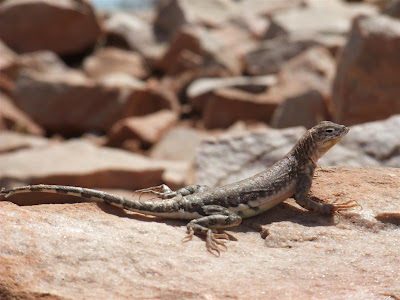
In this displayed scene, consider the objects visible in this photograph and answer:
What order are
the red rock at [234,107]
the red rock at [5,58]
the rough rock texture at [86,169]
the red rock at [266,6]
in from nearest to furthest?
1. the rough rock texture at [86,169]
2. the red rock at [234,107]
3. the red rock at [5,58]
4. the red rock at [266,6]

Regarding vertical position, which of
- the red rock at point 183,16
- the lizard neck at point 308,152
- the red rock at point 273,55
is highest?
the red rock at point 183,16

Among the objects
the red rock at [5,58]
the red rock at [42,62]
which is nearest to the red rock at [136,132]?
the red rock at [5,58]

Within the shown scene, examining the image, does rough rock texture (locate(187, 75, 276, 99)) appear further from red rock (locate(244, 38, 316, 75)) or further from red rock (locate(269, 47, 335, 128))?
red rock (locate(244, 38, 316, 75))

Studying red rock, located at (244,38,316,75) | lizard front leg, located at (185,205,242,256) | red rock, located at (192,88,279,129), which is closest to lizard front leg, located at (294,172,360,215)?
lizard front leg, located at (185,205,242,256)

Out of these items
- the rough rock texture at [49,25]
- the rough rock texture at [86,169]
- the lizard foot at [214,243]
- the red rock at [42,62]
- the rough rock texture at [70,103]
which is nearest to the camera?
the lizard foot at [214,243]

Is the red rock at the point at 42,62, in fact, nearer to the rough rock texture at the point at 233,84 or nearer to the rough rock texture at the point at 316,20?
the rough rock texture at the point at 233,84

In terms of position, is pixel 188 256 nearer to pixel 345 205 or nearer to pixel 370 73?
pixel 345 205

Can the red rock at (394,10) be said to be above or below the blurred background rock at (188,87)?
above
